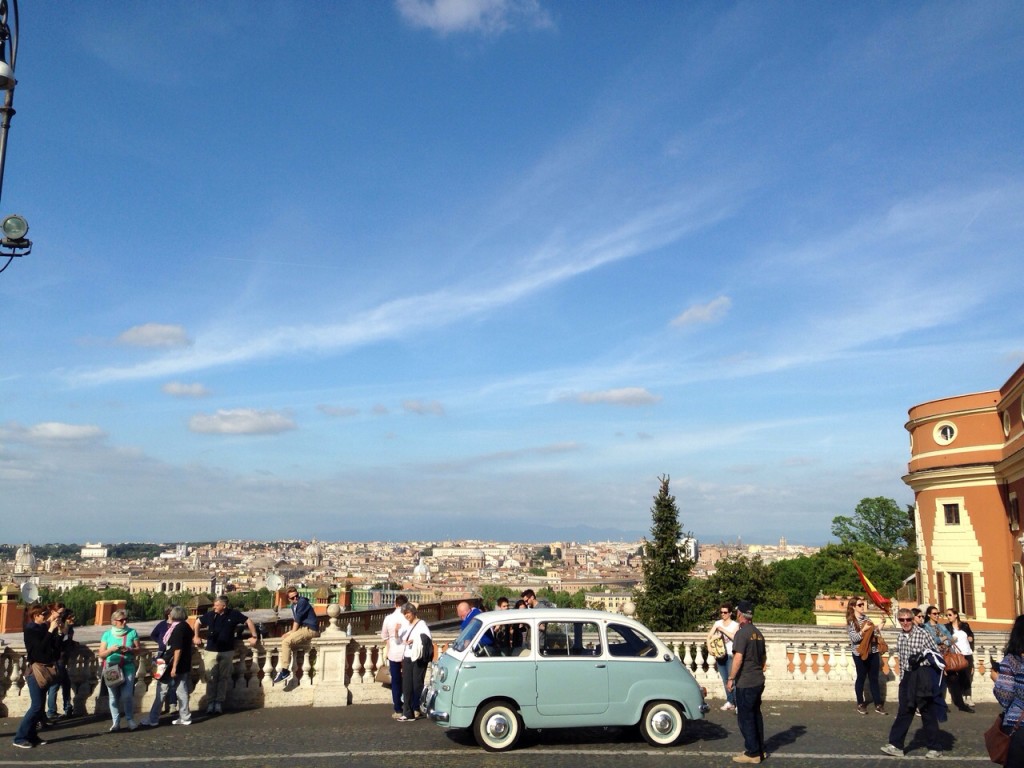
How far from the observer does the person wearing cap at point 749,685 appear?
9.40 metres

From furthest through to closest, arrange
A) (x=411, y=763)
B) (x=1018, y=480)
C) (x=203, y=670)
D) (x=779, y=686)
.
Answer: (x=1018, y=480)
(x=779, y=686)
(x=203, y=670)
(x=411, y=763)

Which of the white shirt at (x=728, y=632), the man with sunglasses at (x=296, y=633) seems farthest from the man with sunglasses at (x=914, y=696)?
the man with sunglasses at (x=296, y=633)

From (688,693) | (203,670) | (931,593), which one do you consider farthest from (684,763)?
(931,593)

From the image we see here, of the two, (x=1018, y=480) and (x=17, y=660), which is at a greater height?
(x=1018, y=480)

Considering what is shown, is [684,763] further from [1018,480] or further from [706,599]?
[706,599]

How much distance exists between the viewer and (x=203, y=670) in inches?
492

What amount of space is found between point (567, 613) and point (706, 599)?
95.7 ft

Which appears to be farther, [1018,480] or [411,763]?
[1018,480]

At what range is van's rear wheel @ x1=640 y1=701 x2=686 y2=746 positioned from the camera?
33.1 ft

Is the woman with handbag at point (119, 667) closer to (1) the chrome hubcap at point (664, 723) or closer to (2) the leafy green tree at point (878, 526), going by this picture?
(1) the chrome hubcap at point (664, 723)

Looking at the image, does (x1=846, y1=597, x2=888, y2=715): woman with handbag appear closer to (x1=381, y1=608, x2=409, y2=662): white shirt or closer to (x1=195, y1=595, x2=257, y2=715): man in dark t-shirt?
(x1=381, y1=608, x2=409, y2=662): white shirt

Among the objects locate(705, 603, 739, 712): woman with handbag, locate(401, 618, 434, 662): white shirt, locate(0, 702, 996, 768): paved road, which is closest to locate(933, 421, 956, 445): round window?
locate(0, 702, 996, 768): paved road

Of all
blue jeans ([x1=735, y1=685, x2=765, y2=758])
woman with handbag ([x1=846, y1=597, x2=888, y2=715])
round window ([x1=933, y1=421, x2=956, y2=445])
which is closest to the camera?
blue jeans ([x1=735, y1=685, x2=765, y2=758])

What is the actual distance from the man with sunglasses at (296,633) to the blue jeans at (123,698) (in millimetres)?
2236
